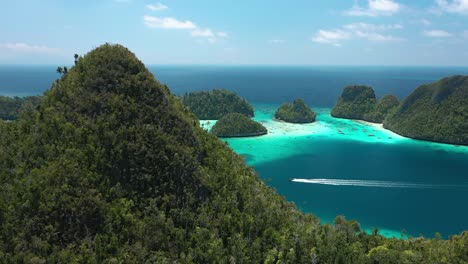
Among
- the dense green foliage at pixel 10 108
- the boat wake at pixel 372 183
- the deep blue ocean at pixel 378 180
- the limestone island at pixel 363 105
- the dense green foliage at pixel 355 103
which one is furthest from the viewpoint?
the dense green foliage at pixel 355 103

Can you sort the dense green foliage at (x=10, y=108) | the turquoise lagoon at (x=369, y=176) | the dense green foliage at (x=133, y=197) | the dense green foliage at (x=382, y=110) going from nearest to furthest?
the dense green foliage at (x=133, y=197), the turquoise lagoon at (x=369, y=176), the dense green foliage at (x=10, y=108), the dense green foliage at (x=382, y=110)

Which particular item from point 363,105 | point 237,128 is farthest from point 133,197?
point 363,105

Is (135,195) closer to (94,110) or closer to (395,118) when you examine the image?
(94,110)

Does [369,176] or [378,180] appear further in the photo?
[369,176]

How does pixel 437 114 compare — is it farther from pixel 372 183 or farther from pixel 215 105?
pixel 215 105

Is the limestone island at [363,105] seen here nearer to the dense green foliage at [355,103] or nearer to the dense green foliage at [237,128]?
the dense green foliage at [355,103]

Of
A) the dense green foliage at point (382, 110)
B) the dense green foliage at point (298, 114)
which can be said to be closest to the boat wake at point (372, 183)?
the dense green foliage at point (298, 114)

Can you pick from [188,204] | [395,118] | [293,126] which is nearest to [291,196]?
[188,204]
